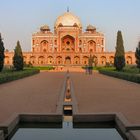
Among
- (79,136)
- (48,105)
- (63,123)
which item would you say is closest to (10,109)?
(48,105)

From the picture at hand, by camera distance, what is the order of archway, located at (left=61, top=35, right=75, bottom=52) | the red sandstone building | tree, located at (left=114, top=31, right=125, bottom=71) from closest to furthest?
tree, located at (left=114, top=31, right=125, bottom=71) < the red sandstone building < archway, located at (left=61, top=35, right=75, bottom=52)

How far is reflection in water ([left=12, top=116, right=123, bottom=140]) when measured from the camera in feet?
16.1

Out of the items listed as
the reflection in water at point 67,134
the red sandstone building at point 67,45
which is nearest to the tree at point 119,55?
the reflection in water at point 67,134

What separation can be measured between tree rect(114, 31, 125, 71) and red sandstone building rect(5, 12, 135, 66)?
27.2 metres

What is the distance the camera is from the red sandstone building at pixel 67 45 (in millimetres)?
56875

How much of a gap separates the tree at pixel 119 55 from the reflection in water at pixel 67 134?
23003 mm

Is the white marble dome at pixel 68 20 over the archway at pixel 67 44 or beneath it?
over

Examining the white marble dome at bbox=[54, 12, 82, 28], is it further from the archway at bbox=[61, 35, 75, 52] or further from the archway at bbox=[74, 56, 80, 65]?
the archway at bbox=[74, 56, 80, 65]

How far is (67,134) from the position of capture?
5105 mm

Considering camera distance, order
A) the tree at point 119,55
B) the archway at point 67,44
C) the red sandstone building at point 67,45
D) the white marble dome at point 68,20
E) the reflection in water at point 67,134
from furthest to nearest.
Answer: the archway at point 67,44
the white marble dome at point 68,20
the red sandstone building at point 67,45
the tree at point 119,55
the reflection in water at point 67,134

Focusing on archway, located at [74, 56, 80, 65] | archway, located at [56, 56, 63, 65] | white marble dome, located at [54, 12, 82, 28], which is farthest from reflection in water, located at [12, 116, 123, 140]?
white marble dome, located at [54, 12, 82, 28]

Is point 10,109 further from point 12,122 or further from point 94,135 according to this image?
point 94,135

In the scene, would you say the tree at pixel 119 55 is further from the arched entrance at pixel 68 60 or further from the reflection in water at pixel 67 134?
the arched entrance at pixel 68 60

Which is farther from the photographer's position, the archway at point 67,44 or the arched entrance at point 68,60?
the archway at point 67,44
